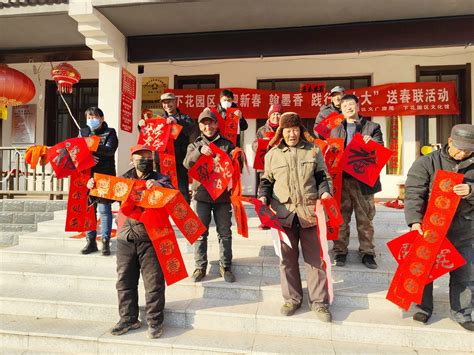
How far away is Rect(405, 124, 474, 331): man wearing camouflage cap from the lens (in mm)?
2824

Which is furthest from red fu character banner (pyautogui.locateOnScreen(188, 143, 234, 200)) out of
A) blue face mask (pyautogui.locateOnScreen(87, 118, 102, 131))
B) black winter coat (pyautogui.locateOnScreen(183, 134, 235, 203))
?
blue face mask (pyautogui.locateOnScreen(87, 118, 102, 131))

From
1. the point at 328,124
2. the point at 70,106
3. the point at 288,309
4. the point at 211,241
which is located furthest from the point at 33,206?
the point at 328,124

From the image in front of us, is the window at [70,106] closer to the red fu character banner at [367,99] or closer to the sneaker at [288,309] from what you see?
the red fu character banner at [367,99]

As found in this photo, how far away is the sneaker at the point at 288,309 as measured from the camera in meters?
3.02

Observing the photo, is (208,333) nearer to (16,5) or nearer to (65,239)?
(65,239)

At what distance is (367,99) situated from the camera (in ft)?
23.6

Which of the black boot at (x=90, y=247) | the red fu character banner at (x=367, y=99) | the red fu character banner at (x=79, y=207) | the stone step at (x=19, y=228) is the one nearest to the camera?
the red fu character banner at (x=79, y=207)

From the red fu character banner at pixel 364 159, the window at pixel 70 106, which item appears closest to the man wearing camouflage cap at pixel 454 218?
the red fu character banner at pixel 364 159

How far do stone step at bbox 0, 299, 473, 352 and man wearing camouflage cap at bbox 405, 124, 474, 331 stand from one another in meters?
0.14

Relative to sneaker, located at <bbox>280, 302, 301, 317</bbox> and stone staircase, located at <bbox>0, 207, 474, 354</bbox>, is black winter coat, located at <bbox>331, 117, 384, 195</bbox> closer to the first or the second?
stone staircase, located at <bbox>0, 207, 474, 354</bbox>

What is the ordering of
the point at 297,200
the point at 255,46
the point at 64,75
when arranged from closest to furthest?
the point at 297,200, the point at 255,46, the point at 64,75

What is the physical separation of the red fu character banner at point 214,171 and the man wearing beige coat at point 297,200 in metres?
0.52

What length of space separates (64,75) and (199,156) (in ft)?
15.3

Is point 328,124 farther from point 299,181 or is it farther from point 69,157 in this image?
point 69,157
